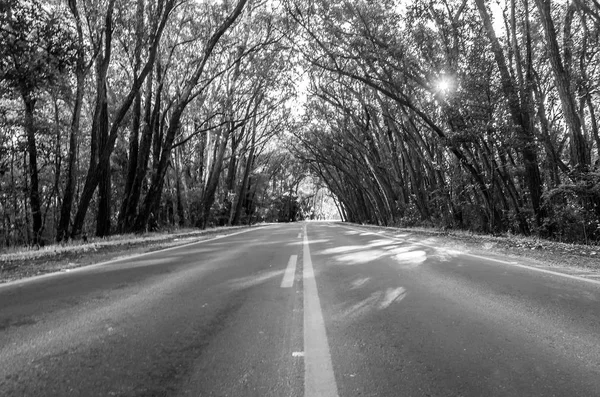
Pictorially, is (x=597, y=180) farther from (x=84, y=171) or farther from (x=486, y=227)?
(x=84, y=171)

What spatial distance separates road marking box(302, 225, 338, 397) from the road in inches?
0.5

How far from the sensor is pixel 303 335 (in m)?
3.70

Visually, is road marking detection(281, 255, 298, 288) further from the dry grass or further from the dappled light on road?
the dry grass

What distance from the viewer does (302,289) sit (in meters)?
5.71

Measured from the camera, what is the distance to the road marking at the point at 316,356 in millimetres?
2633

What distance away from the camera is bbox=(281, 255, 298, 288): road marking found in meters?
6.11

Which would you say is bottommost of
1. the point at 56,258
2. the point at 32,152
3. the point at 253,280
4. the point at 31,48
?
the point at 253,280

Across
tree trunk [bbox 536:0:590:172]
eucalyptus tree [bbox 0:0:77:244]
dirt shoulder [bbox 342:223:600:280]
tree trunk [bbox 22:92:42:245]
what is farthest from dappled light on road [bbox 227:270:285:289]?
tree trunk [bbox 22:92:42:245]

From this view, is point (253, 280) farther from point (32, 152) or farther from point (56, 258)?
point (32, 152)

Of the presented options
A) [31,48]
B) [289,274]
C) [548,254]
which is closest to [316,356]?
[289,274]

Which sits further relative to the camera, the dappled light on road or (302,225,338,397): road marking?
the dappled light on road

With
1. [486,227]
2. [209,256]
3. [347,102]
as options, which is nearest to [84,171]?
[347,102]

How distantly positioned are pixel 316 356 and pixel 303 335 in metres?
0.52

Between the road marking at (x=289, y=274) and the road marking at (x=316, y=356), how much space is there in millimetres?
896
